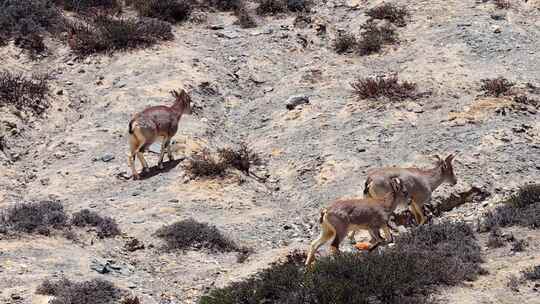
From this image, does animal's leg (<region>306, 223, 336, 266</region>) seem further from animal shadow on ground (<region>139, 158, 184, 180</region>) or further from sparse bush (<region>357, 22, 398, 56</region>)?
sparse bush (<region>357, 22, 398, 56</region>)

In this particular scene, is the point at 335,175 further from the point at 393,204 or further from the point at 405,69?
the point at 405,69

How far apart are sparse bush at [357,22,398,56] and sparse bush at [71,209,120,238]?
11025mm

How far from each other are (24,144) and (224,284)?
9.08 metres

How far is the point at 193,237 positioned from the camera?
1461 centimetres

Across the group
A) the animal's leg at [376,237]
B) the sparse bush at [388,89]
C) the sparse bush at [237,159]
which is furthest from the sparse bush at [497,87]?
the animal's leg at [376,237]

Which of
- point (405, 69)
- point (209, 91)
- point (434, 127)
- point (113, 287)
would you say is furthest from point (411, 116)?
point (113, 287)

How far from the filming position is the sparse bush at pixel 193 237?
14461 millimetres

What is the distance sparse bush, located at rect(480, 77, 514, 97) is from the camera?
19408 mm

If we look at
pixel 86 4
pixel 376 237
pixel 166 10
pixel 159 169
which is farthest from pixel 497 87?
pixel 86 4

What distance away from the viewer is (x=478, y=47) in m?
22.2

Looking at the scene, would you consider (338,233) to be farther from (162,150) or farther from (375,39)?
(375,39)

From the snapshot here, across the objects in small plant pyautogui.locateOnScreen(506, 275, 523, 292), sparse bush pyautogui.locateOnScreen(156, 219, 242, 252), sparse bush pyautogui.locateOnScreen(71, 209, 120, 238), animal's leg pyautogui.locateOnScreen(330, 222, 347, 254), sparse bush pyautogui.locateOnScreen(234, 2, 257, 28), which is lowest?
sparse bush pyautogui.locateOnScreen(156, 219, 242, 252)

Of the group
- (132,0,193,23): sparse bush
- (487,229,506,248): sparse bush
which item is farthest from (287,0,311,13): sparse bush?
(487,229,506,248): sparse bush

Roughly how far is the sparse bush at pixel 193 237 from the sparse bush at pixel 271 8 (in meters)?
13.6
